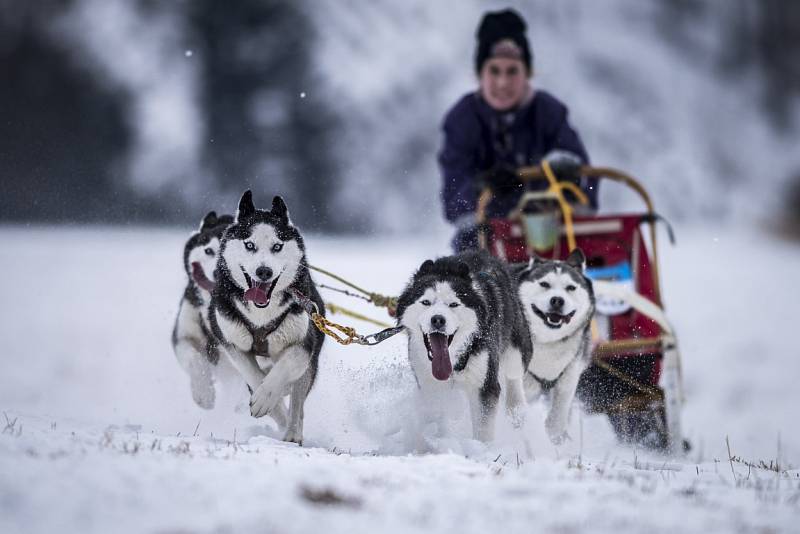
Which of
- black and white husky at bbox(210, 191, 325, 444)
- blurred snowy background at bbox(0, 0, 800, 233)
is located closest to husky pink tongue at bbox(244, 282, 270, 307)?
black and white husky at bbox(210, 191, 325, 444)

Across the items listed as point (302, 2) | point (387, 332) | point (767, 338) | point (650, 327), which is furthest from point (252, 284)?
point (302, 2)

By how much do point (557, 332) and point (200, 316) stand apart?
150 cm

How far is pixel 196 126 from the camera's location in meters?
19.2

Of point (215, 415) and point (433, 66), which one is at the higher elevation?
point (433, 66)

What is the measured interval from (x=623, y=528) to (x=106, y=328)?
7.04 m

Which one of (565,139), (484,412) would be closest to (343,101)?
(565,139)

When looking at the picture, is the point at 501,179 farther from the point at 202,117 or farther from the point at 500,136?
the point at 202,117

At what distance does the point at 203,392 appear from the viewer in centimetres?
349

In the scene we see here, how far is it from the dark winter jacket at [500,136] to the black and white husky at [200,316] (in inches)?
65.0

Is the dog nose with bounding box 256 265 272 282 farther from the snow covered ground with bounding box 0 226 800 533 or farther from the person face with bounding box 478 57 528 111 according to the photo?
the person face with bounding box 478 57 528 111

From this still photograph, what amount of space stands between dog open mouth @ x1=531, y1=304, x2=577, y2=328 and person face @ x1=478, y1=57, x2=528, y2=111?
182 centimetres

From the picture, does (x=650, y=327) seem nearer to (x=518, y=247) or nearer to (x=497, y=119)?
(x=518, y=247)

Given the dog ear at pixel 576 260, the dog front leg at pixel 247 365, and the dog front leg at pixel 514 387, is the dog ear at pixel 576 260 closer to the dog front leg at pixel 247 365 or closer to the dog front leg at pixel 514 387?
the dog front leg at pixel 514 387

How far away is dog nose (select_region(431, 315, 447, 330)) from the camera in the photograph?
110 inches
